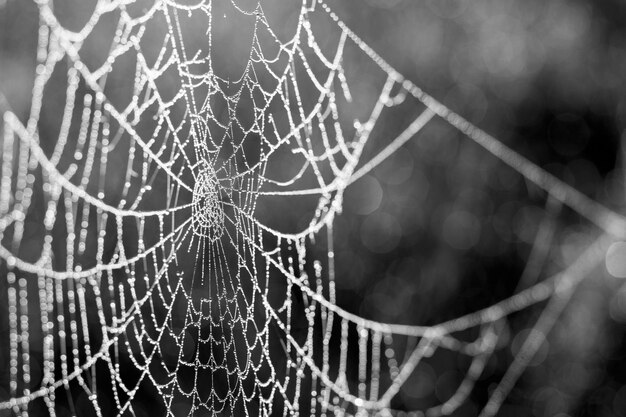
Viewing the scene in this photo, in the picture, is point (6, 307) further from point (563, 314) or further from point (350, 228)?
point (563, 314)

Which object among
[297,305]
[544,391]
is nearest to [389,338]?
[297,305]

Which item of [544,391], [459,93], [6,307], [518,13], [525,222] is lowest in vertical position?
[544,391]

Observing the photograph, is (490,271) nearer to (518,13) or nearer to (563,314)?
(563,314)

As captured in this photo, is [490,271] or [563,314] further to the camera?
[490,271]

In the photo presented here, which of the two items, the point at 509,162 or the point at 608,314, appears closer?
the point at 608,314

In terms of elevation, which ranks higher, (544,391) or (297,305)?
(297,305)

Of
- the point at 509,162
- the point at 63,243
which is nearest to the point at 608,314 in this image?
the point at 509,162

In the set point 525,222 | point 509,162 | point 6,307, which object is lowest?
point 6,307

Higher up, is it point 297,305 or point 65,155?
point 65,155
